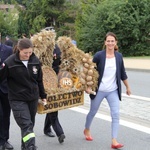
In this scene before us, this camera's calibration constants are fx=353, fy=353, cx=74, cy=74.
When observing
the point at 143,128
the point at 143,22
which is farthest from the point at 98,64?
the point at 143,22

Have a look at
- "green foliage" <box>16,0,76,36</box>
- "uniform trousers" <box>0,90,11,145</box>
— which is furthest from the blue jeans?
"green foliage" <box>16,0,76,36</box>

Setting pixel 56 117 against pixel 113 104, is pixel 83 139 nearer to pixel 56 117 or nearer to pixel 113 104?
pixel 56 117

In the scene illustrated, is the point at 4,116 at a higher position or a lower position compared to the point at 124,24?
lower

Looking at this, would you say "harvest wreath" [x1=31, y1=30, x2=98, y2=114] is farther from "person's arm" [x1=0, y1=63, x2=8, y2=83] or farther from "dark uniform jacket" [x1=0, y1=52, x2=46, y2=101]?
"person's arm" [x1=0, y1=63, x2=8, y2=83]

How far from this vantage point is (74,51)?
18.6ft

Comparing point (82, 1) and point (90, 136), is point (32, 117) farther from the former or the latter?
point (82, 1)

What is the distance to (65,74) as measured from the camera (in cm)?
561

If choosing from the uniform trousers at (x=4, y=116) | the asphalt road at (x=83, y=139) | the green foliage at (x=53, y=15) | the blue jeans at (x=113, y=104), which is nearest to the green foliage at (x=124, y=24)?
the green foliage at (x=53, y=15)

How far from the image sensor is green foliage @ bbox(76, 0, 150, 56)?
88.9 feet

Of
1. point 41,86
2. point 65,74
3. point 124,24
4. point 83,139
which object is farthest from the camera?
point 124,24

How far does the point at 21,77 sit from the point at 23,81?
57 mm

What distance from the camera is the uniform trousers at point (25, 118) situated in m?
4.34

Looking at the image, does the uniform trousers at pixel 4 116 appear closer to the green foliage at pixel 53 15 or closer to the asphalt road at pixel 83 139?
the asphalt road at pixel 83 139

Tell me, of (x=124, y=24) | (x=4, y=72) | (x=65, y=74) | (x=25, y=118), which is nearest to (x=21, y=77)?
(x=4, y=72)
